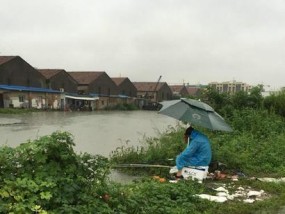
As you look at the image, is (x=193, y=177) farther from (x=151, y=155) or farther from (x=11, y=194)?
(x=11, y=194)

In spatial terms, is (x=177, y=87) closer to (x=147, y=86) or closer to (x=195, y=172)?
(x=147, y=86)

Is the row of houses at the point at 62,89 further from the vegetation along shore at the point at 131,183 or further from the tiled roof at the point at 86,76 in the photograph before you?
the vegetation along shore at the point at 131,183

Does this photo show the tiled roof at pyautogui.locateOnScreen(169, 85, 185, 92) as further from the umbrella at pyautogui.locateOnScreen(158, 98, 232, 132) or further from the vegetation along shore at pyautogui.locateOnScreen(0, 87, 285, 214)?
the umbrella at pyautogui.locateOnScreen(158, 98, 232, 132)

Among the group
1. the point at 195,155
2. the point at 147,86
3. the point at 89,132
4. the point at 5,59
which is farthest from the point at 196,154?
the point at 147,86

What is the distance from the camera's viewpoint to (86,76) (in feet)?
217

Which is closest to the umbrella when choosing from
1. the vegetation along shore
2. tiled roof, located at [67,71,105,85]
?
the vegetation along shore

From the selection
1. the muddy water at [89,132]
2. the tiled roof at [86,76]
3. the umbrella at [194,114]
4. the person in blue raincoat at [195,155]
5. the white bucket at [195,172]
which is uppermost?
the tiled roof at [86,76]

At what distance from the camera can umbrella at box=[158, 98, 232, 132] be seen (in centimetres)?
697

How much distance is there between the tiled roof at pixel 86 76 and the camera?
209 ft

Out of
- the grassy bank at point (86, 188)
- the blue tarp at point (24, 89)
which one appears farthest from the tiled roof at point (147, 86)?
the grassy bank at point (86, 188)

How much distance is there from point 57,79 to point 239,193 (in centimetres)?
5050

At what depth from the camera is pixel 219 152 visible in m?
8.52

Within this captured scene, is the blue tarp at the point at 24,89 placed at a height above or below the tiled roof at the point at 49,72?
below

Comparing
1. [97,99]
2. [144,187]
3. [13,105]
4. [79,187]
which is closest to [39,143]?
[79,187]
